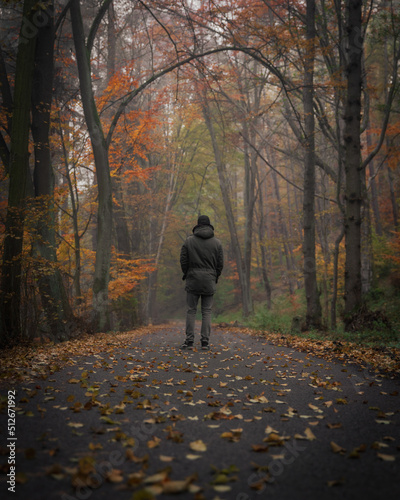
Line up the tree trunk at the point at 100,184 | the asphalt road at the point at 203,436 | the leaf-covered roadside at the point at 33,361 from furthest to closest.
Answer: the tree trunk at the point at 100,184
the leaf-covered roadside at the point at 33,361
the asphalt road at the point at 203,436

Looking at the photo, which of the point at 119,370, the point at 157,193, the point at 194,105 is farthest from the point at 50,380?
the point at 157,193

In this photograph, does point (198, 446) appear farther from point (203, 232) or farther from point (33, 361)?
point (203, 232)

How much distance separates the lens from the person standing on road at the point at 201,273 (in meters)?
6.62

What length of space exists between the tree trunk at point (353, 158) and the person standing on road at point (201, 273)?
12.8ft

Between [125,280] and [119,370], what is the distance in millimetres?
8404

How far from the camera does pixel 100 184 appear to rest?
416 inches

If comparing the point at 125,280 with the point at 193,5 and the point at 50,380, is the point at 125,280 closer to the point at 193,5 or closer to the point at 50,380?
the point at 50,380

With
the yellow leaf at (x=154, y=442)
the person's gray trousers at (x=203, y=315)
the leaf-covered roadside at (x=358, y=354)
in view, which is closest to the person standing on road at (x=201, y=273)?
the person's gray trousers at (x=203, y=315)

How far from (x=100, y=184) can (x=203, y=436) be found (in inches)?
360

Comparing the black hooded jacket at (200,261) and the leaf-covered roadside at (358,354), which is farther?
the black hooded jacket at (200,261)

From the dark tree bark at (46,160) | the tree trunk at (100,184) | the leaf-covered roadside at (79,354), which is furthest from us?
the tree trunk at (100,184)

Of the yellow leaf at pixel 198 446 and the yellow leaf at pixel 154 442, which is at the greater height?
the yellow leaf at pixel 154 442

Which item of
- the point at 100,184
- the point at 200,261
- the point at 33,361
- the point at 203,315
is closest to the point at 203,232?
the point at 200,261

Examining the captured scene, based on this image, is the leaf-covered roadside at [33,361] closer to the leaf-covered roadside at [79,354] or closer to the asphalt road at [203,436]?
the leaf-covered roadside at [79,354]
